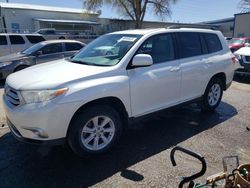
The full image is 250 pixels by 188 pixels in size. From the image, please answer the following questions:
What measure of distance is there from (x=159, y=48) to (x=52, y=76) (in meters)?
1.90

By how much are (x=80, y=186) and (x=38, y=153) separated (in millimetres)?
1086

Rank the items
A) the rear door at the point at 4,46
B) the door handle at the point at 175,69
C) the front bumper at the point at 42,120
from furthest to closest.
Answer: the rear door at the point at 4,46, the door handle at the point at 175,69, the front bumper at the point at 42,120

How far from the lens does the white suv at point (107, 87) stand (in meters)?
3.09

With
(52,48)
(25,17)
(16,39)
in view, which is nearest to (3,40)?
(16,39)

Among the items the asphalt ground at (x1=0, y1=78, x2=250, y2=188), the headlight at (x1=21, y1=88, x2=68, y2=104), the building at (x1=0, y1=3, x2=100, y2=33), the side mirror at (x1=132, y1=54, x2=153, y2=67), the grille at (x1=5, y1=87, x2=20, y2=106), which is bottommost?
the asphalt ground at (x1=0, y1=78, x2=250, y2=188)

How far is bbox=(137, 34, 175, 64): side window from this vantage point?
4094 millimetres

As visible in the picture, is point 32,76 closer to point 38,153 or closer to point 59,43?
point 38,153

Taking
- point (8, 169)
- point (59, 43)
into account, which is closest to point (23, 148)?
point (8, 169)

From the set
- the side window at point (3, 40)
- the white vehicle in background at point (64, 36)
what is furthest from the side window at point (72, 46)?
the white vehicle in background at point (64, 36)

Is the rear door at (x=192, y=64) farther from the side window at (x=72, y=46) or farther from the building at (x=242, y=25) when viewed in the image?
the building at (x=242, y=25)

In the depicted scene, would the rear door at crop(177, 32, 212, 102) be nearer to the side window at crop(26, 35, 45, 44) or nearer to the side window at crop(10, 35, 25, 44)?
the side window at crop(26, 35, 45, 44)

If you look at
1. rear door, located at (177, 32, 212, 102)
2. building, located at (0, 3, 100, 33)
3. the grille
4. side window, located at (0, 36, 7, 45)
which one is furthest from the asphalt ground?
building, located at (0, 3, 100, 33)

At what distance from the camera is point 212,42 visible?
5418mm

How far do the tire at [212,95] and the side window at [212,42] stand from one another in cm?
64
